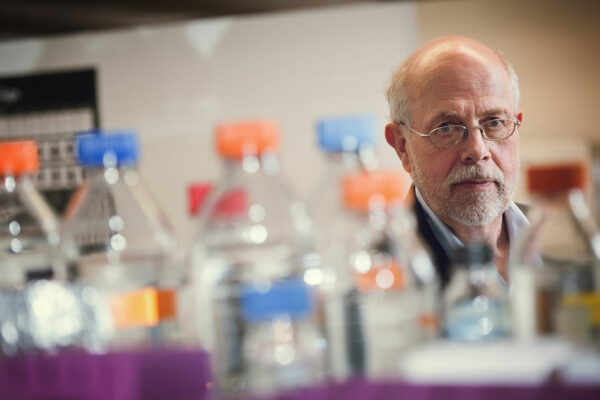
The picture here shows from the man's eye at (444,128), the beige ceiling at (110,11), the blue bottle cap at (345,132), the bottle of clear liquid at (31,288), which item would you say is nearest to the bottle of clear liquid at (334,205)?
the blue bottle cap at (345,132)

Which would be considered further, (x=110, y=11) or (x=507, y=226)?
(x=110, y=11)

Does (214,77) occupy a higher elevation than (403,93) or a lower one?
higher

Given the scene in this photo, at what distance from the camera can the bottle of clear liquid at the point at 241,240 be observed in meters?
0.72

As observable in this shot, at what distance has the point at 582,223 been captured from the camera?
498 mm

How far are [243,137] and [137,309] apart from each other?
18cm

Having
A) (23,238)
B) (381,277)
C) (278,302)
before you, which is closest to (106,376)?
(278,302)

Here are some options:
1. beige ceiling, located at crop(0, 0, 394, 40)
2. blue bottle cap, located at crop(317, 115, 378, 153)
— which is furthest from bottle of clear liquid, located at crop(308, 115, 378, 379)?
beige ceiling, located at crop(0, 0, 394, 40)

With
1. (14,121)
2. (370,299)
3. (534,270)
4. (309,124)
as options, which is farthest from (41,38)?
(534,270)

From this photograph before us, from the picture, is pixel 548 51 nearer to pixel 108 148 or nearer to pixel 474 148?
pixel 474 148

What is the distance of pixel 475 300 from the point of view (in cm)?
54

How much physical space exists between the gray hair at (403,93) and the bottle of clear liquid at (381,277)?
0.05 m

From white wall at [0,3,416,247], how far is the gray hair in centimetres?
34

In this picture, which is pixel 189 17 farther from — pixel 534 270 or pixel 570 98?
pixel 534 270

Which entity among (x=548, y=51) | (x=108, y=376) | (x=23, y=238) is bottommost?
(x=108, y=376)
